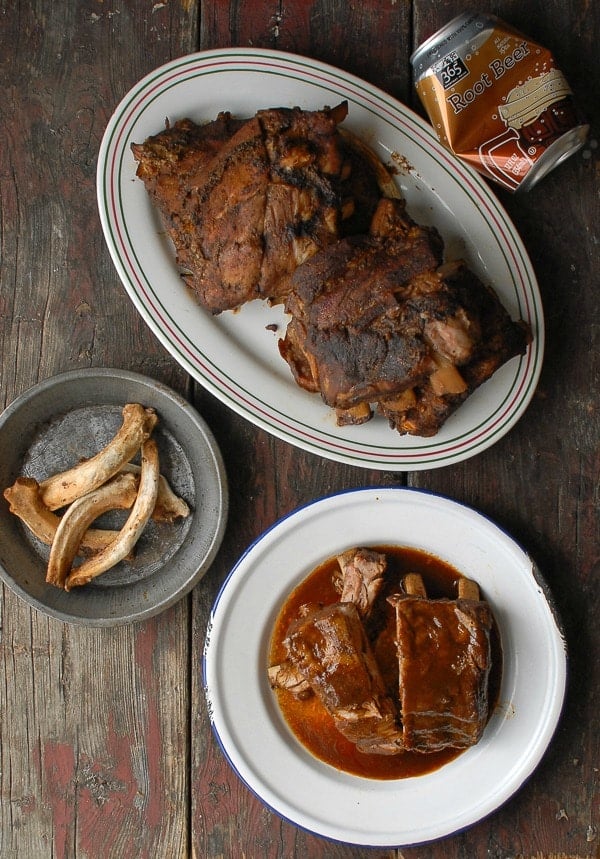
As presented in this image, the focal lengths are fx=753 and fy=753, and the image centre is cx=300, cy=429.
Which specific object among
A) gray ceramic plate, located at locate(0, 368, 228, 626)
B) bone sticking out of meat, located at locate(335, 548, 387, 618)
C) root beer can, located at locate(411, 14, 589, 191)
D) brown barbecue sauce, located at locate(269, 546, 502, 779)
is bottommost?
brown barbecue sauce, located at locate(269, 546, 502, 779)

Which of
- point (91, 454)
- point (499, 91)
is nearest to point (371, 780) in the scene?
point (91, 454)

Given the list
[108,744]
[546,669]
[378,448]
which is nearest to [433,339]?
[378,448]

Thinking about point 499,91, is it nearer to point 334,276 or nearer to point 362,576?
point 334,276

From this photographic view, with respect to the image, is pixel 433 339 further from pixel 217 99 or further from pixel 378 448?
pixel 217 99

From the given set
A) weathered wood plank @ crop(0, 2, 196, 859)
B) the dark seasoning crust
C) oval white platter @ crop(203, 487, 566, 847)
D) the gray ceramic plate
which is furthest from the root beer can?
the gray ceramic plate

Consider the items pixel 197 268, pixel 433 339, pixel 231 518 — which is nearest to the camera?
pixel 433 339

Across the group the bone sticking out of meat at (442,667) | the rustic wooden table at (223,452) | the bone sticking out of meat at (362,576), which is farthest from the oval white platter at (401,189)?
the bone sticking out of meat at (442,667)

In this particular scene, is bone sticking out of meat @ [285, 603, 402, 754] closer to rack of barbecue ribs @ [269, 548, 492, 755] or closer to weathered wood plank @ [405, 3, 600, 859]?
rack of barbecue ribs @ [269, 548, 492, 755]

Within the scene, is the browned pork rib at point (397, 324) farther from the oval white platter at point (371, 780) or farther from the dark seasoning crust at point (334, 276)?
the oval white platter at point (371, 780)
